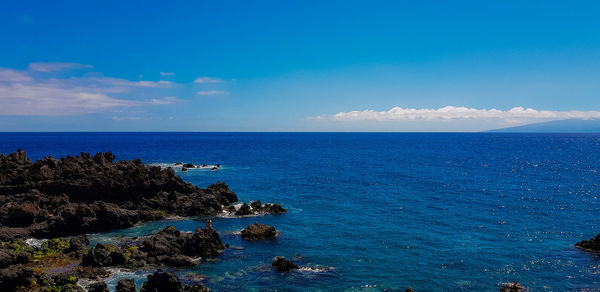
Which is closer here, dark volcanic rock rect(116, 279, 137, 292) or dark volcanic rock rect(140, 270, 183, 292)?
dark volcanic rock rect(140, 270, 183, 292)

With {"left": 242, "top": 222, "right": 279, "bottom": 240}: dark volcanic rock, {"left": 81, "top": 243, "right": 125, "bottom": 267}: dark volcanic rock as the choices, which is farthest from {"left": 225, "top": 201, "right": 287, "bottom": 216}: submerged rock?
{"left": 81, "top": 243, "right": 125, "bottom": 267}: dark volcanic rock

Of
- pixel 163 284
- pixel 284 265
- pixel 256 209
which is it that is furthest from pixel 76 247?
pixel 256 209

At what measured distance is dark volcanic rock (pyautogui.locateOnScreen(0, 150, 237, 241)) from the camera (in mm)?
49375

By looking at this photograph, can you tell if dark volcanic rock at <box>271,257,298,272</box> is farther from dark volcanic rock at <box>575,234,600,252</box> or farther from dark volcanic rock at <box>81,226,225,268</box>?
dark volcanic rock at <box>575,234,600,252</box>

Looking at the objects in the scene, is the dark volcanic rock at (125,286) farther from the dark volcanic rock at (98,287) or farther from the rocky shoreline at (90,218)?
the dark volcanic rock at (98,287)

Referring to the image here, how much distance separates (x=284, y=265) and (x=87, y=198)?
42180mm

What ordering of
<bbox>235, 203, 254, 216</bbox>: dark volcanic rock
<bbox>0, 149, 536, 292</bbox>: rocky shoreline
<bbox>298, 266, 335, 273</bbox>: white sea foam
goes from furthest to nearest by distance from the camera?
<bbox>235, 203, 254, 216</bbox>: dark volcanic rock
<bbox>298, 266, 335, 273</bbox>: white sea foam
<bbox>0, 149, 536, 292</bbox>: rocky shoreline

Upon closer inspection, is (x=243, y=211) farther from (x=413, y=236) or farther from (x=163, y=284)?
(x=163, y=284)

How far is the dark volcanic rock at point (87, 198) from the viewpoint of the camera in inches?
1944

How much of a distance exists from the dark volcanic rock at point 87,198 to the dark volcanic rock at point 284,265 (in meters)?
26.4

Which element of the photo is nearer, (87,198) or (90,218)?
(90,218)

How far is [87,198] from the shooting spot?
6097 centimetres

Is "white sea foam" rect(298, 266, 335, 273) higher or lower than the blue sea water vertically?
lower

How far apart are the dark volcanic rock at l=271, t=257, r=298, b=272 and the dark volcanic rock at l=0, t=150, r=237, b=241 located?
2638 cm
